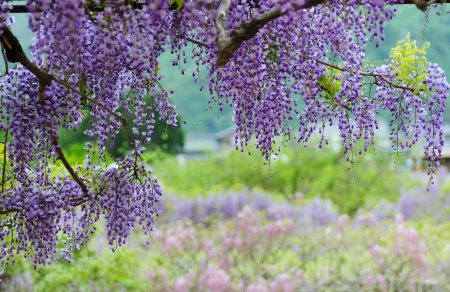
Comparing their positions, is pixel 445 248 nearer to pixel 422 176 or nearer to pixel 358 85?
pixel 358 85

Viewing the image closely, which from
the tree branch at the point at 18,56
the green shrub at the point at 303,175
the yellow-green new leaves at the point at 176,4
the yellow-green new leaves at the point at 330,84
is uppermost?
the yellow-green new leaves at the point at 176,4

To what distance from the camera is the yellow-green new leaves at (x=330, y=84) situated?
76.9 inches

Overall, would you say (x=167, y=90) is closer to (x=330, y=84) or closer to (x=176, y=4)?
(x=176, y=4)

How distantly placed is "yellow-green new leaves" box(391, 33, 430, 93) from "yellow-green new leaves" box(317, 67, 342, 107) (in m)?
0.19

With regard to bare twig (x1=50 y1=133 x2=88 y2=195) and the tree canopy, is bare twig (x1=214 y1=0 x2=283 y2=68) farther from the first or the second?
bare twig (x1=50 y1=133 x2=88 y2=195)

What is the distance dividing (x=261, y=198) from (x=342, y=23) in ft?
25.0

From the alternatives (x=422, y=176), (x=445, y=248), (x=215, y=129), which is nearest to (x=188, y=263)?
(x=445, y=248)

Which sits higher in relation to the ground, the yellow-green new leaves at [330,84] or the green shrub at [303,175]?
the yellow-green new leaves at [330,84]

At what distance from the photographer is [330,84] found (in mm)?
1956

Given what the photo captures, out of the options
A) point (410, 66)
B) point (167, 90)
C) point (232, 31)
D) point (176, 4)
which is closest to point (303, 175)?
point (410, 66)

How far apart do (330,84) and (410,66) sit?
0.89 ft

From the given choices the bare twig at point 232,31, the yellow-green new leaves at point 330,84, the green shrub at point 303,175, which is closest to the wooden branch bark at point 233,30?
the bare twig at point 232,31

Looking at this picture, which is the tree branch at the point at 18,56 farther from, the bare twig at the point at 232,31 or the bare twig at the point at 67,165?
the bare twig at the point at 232,31

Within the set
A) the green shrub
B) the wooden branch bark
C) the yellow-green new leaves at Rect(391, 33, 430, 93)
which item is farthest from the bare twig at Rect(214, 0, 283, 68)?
the green shrub
